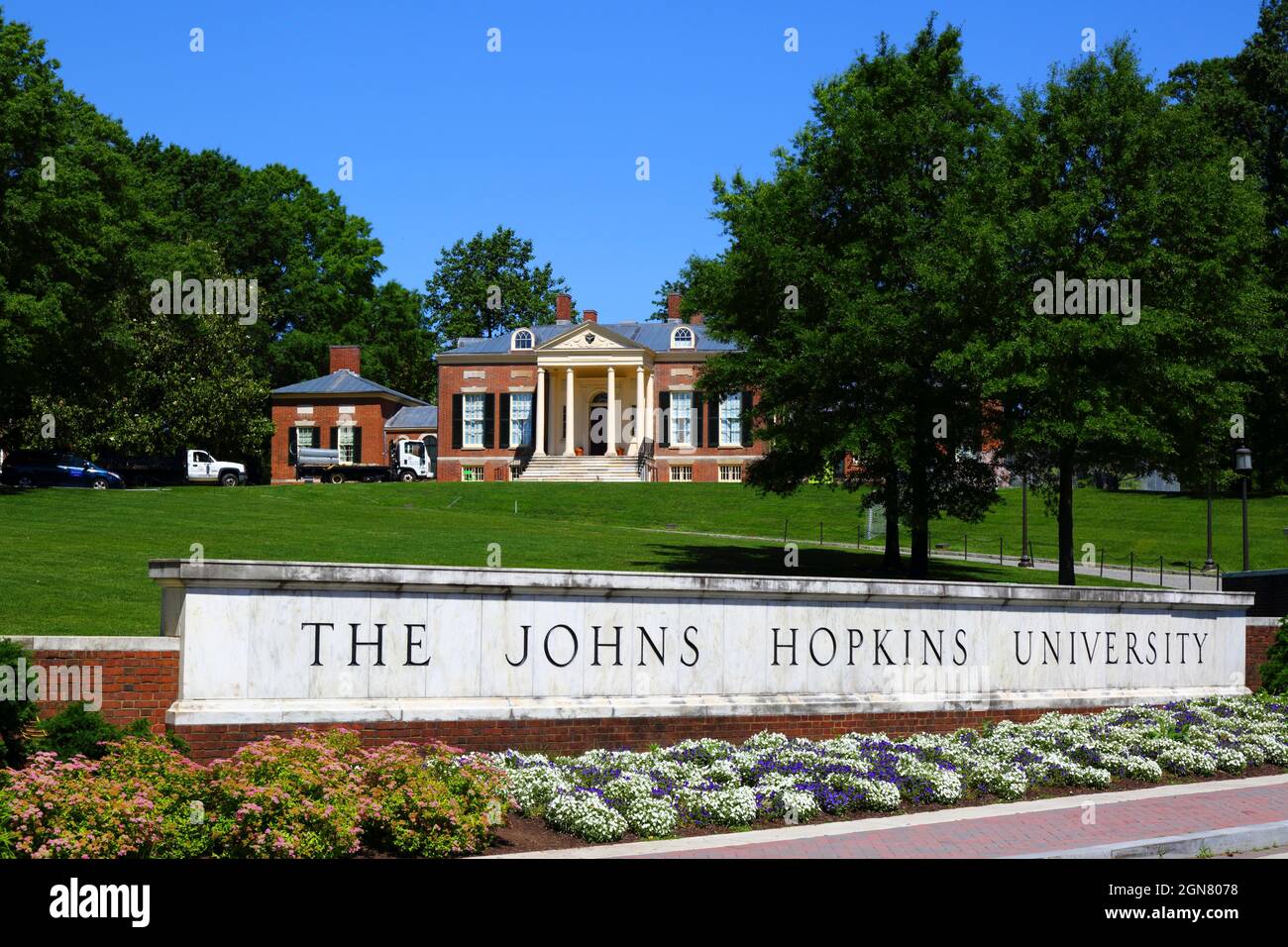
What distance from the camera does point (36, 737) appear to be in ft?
35.6

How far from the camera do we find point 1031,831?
36.5 ft

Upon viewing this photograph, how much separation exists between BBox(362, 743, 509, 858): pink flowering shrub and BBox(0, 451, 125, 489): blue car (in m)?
40.5

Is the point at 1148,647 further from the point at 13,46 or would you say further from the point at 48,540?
the point at 13,46

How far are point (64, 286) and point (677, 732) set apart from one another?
98.5 ft

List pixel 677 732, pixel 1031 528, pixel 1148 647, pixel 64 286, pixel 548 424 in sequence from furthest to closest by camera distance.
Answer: pixel 548 424
pixel 1031 528
pixel 64 286
pixel 1148 647
pixel 677 732

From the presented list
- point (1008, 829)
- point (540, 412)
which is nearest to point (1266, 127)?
point (540, 412)

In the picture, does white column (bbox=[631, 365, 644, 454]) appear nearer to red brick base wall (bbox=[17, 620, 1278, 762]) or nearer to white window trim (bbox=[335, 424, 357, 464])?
white window trim (bbox=[335, 424, 357, 464])

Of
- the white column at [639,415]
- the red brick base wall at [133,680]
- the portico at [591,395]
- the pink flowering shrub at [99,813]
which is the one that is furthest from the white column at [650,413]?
the pink flowering shrub at [99,813]

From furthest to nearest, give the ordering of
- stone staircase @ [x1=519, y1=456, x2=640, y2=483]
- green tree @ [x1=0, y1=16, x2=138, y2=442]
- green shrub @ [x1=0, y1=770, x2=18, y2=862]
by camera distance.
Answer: stone staircase @ [x1=519, y1=456, x2=640, y2=483] < green tree @ [x1=0, y1=16, x2=138, y2=442] < green shrub @ [x1=0, y1=770, x2=18, y2=862]

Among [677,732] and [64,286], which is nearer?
[677,732]

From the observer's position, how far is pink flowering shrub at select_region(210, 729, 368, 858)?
9.49 m

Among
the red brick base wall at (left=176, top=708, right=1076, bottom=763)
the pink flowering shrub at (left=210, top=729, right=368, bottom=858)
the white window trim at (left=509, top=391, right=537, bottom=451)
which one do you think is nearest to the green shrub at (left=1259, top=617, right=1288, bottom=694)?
the red brick base wall at (left=176, top=708, right=1076, bottom=763)

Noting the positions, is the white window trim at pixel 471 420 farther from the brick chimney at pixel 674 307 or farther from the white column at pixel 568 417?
the brick chimney at pixel 674 307

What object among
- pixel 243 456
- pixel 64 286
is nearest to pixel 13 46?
pixel 64 286
